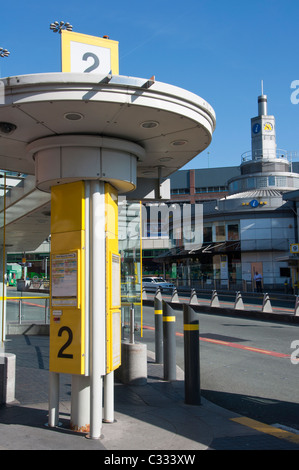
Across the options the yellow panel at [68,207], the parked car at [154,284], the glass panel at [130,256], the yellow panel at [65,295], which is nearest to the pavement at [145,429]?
the yellow panel at [65,295]

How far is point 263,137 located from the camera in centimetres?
5447

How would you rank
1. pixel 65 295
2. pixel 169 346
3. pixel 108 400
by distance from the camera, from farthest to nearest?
pixel 169 346 < pixel 108 400 < pixel 65 295

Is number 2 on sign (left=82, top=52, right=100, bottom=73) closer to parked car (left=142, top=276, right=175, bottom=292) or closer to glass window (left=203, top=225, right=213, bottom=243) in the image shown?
parked car (left=142, top=276, right=175, bottom=292)

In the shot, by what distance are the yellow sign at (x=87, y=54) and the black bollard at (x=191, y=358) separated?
136 inches

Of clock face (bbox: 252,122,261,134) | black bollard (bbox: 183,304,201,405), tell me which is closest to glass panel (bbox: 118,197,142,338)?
black bollard (bbox: 183,304,201,405)

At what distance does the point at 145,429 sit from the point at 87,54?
14.8ft

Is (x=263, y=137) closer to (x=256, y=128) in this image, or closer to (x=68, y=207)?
(x=256, y=128)

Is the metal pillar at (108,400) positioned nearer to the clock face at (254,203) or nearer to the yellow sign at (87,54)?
the yellow sign at (87,54)

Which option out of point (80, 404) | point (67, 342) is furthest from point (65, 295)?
point (80, 404)

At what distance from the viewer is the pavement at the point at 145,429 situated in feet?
14.9

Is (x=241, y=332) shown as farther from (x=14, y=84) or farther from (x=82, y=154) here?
(x=14, y=84)
